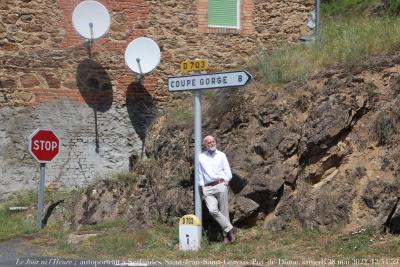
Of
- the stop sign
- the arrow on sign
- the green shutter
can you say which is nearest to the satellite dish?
the green shutter

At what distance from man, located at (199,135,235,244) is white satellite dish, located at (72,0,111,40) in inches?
183

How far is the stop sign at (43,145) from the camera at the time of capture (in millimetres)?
12305

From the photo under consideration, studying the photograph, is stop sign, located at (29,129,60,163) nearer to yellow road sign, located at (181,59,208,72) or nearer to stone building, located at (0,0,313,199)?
stone building, located at (0,0,313,199)

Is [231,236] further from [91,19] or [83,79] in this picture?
[91,19]

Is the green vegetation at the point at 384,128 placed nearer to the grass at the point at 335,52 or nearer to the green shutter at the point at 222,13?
the grass at the point at 335,52

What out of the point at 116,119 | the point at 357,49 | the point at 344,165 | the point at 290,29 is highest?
the point at 290,29

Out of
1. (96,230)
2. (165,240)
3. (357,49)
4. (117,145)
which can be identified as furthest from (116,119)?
(357,49)

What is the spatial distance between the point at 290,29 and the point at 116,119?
471 centimetres

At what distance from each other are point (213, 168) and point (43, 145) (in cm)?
382

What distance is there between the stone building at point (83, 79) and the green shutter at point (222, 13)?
0.03 m

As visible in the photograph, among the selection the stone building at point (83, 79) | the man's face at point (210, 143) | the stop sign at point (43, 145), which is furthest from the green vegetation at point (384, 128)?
the stop sign at point (43, 145)

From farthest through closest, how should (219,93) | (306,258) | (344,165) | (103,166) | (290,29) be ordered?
(290,29) < (103,166) < (219,93) < (344,165) < (306,258)

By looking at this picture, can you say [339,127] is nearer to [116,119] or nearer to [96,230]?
[96,230]

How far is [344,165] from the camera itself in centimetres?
1051
